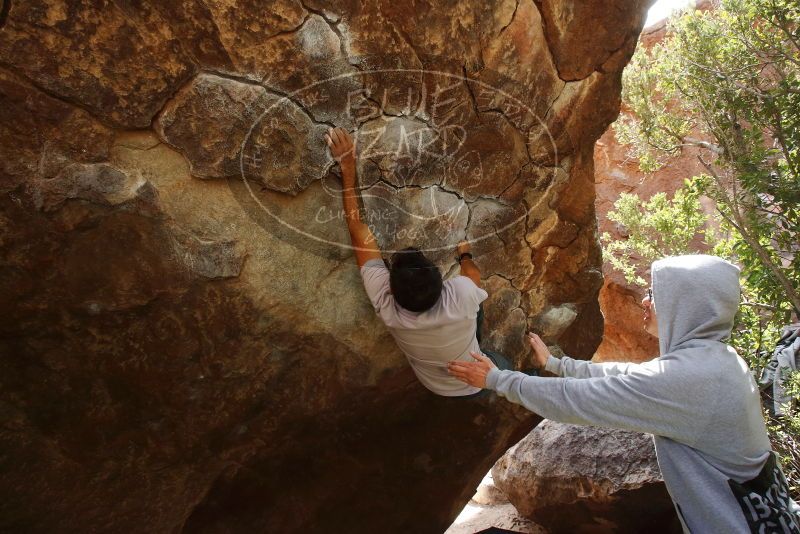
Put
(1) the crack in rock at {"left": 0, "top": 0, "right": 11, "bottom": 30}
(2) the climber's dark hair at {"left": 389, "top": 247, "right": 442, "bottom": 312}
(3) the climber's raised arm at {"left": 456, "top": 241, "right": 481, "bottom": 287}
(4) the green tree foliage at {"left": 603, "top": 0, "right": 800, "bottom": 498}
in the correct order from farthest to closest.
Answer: (4) the green tree foliage at {"left": 603, "top": 0, "right": 800, "bottom": 498}, (3) the climber's raised arm at {"left": 456, "top": 241, "right": 481, "bottom": 287}, (2) the climber's dark hair at {"left": 389, "top": 247, "right": 442, "bottom": 312}, (1) the crack in rock at {"left": 0, "top": 0, "right": 11, "bottom": 30}

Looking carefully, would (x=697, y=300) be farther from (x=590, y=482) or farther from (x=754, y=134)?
(x=754, y=134)

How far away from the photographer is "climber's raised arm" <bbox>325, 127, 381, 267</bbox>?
191 centimetres

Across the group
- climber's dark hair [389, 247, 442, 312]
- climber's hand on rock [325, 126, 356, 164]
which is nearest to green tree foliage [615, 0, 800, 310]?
climber's dark hair [389, 247, 442, 312]

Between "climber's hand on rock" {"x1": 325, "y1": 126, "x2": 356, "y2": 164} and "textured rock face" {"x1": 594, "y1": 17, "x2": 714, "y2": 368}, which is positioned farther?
"textured rock face" {"x1": 594, "y1": 17, "x2": 714, "y2": 368}

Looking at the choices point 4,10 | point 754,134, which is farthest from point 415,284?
point 754,134

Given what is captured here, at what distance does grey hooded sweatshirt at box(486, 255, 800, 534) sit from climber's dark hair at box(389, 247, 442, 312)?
16.0 inches

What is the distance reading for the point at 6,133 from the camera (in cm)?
146

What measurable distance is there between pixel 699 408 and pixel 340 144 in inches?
53.0

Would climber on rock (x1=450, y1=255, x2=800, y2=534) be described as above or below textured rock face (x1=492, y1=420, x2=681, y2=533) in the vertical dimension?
above

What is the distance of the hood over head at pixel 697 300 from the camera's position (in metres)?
1.63

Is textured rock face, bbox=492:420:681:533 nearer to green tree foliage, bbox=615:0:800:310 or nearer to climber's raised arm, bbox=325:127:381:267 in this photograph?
green tree foliage, bbox=615:0:800:310

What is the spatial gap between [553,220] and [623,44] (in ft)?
2.62

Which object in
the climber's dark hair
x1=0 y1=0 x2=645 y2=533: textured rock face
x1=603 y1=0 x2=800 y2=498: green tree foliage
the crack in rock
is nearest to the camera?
the crack in rock

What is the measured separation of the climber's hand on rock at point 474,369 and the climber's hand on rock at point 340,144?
790mm
